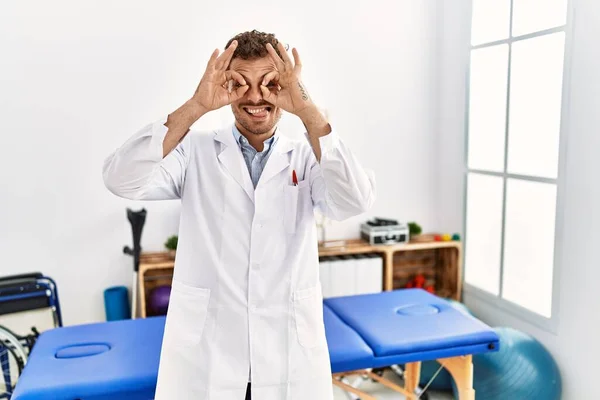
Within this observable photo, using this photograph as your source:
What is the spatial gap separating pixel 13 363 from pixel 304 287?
2.15 metres

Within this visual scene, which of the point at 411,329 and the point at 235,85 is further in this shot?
the point at 411,329

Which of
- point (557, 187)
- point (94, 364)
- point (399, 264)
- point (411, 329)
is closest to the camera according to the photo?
point (94, 364)

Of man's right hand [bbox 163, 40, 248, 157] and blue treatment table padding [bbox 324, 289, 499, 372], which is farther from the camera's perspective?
blue treatment table padding [bbox 324, 289, 499, 372]

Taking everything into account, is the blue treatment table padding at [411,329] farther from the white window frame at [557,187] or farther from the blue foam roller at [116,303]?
the blue foam roller at [116,303]

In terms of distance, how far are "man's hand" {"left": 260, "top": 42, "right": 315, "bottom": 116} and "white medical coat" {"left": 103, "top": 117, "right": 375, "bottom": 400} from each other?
0.69 feet

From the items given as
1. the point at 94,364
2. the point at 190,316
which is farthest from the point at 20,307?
the point at 190,316

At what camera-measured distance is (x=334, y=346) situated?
1.99 metres

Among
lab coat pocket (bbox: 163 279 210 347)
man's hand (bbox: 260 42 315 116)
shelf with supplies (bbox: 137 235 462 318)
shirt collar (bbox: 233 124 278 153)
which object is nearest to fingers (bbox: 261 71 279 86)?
man's hand (bbox: 260 42 315 116)

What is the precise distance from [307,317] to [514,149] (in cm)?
212

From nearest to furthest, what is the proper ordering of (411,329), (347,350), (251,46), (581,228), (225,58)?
1. (225,58)
2. (251,46)
3. (347,350)
4. (411,329)
5. (581,228)

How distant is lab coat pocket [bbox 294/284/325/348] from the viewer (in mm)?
1554

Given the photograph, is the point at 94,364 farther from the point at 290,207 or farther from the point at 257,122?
the point at 257,122

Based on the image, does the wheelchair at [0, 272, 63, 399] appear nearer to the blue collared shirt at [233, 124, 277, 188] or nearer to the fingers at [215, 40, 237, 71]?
the blue collared shirt at [233, 124, 277, 188]

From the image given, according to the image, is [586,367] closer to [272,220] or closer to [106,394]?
[272,220]
